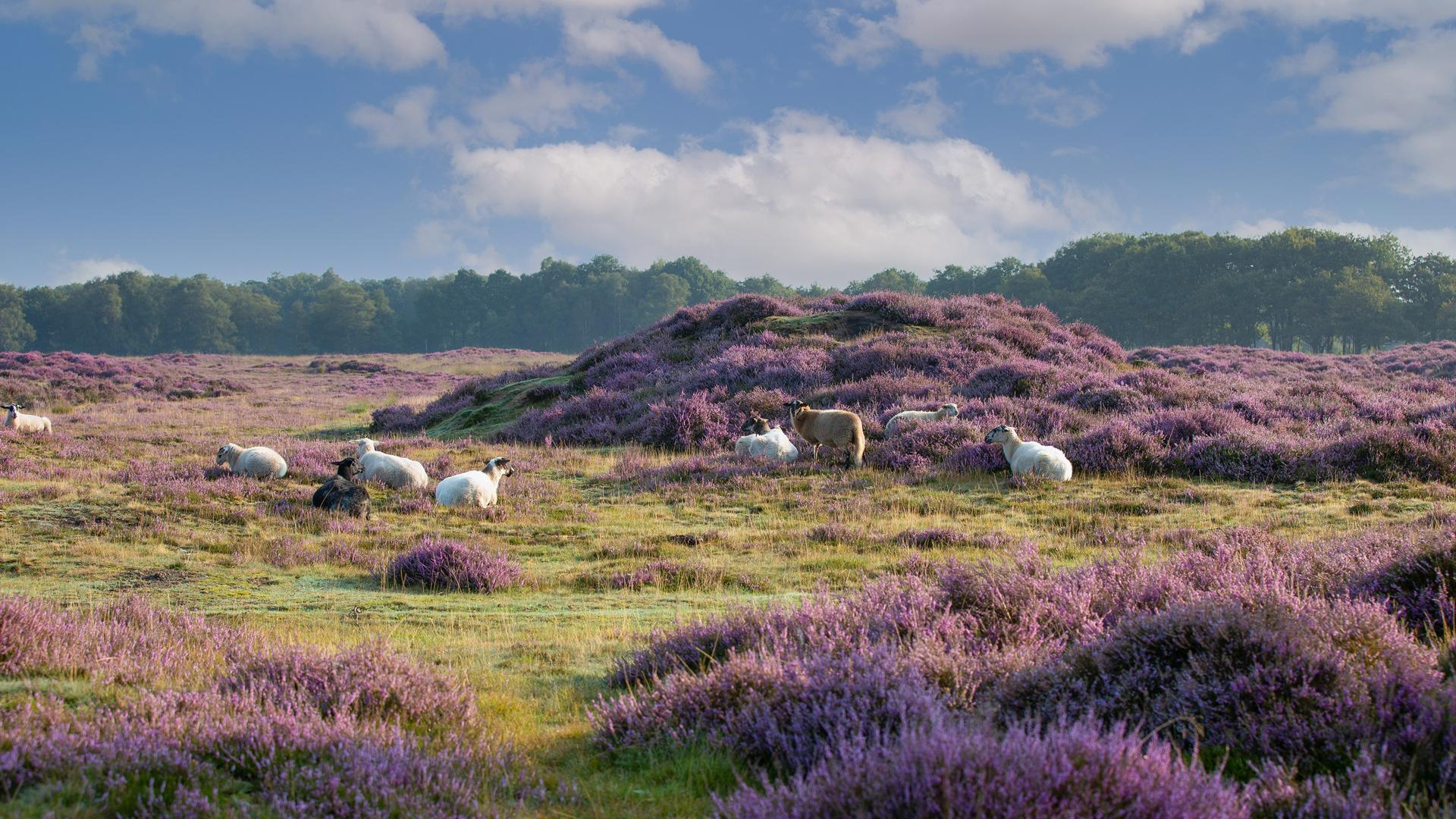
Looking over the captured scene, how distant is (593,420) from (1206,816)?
19559 millimetres

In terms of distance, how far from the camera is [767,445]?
15.9m

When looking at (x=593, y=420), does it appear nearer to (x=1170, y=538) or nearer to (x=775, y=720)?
(x=1170, y=538)

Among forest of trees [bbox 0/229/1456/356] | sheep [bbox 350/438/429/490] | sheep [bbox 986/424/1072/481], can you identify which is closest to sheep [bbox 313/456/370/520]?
sheep [bbox 350/438/429/490]

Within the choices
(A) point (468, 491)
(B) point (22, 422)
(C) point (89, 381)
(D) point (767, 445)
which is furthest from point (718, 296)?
(A) point (468, 491)

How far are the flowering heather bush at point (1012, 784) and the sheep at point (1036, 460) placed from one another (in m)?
11.1

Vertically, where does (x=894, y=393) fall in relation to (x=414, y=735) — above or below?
above

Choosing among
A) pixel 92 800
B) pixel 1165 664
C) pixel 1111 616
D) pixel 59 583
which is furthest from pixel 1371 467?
pixel 59 583

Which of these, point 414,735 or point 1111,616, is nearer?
point 414,735

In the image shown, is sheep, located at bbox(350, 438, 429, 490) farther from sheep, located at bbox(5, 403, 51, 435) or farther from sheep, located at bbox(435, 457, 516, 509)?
sheep, located at bbox(5, 403, 51, 435)

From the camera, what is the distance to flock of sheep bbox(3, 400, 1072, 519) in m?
12.5

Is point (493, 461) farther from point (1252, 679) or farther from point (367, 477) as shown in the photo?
point (1252, 679)

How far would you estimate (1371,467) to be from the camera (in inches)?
517

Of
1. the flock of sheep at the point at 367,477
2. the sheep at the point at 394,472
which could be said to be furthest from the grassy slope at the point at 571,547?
the sheep at the point at 394,472

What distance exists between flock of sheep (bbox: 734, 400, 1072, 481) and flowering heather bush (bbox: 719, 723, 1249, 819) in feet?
36.7
